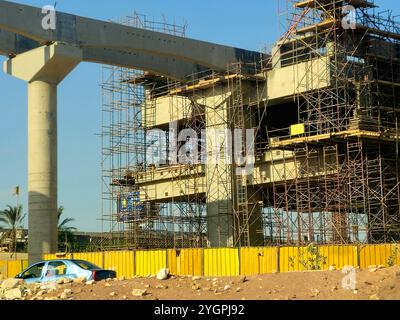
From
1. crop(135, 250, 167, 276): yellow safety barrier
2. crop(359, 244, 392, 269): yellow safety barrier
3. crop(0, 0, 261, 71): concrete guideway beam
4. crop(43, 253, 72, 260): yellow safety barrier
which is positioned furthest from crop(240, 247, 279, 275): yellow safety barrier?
crop(0, 0, 261, 71): concrete guideway beam

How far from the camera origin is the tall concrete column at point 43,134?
39.9m

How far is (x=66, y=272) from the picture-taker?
81.4ft

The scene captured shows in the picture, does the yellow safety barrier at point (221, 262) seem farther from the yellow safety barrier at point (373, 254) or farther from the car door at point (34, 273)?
the car door at point (34, 273)

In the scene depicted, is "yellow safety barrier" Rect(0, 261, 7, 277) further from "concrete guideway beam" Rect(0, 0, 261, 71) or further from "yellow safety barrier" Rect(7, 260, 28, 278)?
"concrete guideway beam" Rect(0, 0, 261, 71)

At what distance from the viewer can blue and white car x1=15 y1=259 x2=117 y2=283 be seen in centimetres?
2425

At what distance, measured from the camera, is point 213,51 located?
46.5 m

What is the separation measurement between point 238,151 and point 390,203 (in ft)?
29.9

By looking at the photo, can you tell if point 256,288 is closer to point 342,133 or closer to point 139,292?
point 139,292

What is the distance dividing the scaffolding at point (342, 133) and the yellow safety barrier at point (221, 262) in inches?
376

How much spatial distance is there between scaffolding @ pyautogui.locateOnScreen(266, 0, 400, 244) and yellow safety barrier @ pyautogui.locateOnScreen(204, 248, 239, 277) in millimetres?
9548

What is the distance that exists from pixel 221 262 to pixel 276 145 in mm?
12057

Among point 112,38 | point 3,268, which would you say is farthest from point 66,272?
point 112,38
